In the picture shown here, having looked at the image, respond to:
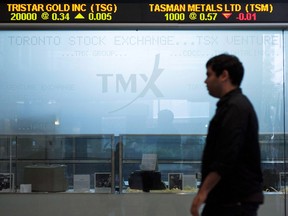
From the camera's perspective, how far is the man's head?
3.22 meters

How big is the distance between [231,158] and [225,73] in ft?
1.91

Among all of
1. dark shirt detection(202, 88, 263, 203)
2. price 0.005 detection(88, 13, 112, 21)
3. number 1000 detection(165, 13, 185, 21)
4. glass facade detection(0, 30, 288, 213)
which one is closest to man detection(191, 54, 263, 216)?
dark shirt detection(202, 88, 263, 203)

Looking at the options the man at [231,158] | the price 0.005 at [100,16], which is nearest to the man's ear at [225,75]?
the man at [231,158]

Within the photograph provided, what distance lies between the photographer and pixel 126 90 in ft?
22.6

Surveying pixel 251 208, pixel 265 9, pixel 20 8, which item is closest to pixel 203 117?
pixel 265 9

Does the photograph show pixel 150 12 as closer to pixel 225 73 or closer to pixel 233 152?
pixel 225 73

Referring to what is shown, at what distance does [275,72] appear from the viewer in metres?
6.79

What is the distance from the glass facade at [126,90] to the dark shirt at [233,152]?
360 cm

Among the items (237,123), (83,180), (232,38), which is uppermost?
(232,38)

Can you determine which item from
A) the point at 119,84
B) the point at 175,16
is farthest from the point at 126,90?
the point at 175,16

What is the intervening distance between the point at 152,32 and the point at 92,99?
4.01 ft

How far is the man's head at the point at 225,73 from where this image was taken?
3217mm

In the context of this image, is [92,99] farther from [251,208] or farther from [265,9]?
[251,208]

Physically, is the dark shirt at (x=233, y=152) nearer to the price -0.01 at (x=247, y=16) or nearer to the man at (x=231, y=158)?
the man at (x=231, y=158)
